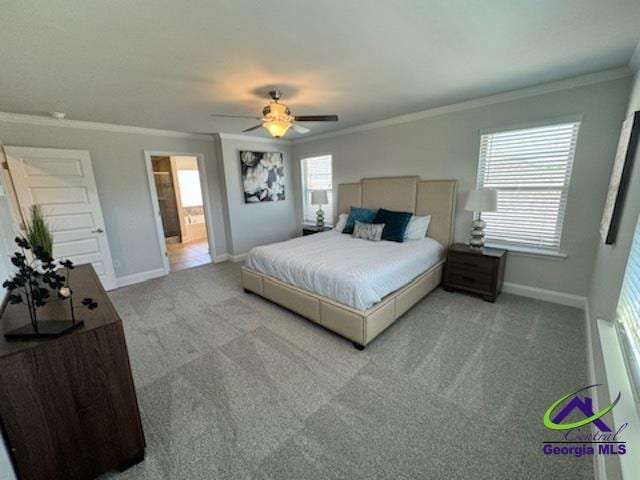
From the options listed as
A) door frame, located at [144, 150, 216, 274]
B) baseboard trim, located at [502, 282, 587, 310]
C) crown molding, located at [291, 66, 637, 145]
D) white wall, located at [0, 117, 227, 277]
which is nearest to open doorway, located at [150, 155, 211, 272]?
door frame, located at [144, 150, 216, 274]

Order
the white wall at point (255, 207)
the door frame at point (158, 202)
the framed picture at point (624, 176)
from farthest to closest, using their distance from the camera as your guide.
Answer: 1. the white wall at point (255, 207)
2. the door frame at point (158, 202)
3. the framed picture at point (624, 176)

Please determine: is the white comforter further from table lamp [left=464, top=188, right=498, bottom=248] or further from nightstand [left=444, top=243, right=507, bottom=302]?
table lamp [left=464, top=188, right=498, bottom=248]

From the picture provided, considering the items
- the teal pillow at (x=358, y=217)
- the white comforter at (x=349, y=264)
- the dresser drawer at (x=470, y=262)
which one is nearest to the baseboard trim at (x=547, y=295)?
the dresser drawer at (x=470, y=262)

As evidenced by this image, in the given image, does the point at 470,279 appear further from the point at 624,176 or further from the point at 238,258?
the point at 238,258

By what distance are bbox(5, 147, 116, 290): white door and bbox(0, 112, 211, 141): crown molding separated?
37 cm

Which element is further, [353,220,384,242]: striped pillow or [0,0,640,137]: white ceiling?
[353,220,384,242]: striped pillow

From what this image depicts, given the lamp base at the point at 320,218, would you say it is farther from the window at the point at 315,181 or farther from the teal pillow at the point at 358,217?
the teal pillow at the point at 358,217

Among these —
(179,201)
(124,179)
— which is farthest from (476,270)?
(179,201)

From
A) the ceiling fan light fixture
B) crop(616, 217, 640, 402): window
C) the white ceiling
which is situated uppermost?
the white ceiling

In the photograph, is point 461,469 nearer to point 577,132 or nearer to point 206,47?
point 206,47

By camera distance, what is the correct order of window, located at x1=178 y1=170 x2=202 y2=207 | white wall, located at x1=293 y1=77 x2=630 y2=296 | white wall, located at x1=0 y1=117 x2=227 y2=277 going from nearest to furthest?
white wall, located at x1=293 y1=77 x2=630 y2=296 < white wall, located at x1=0 y1=117 x2=227 y2=277 < window, located at x1=178 y1=170 x2=202 y2=207

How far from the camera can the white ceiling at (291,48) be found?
1.51 meters

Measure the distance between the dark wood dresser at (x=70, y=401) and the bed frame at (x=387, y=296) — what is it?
1.61 meters

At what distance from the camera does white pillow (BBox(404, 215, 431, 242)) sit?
3.76 m
